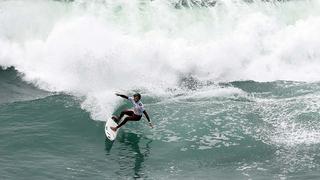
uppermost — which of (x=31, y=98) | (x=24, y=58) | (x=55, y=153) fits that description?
(x=24, y=58)

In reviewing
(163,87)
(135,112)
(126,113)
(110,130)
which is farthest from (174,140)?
(163,87)

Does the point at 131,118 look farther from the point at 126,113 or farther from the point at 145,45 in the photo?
the point at 145,45

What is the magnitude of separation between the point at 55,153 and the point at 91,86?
19.7 feet

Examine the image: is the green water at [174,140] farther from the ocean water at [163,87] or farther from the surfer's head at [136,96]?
the surfer's head at [136,96]

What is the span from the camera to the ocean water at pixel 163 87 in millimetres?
16094

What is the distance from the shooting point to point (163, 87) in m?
22.9

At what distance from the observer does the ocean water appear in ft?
52.8

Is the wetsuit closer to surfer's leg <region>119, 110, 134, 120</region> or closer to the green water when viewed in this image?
surfer's leg <region>119, 110, 134, 120</region>

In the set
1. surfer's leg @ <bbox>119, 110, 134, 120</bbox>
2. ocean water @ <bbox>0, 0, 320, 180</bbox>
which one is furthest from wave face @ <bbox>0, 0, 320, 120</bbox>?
surfer's leg @ <bbox>119, 110, 134, 120</bbox>

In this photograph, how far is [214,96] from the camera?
2170 cm

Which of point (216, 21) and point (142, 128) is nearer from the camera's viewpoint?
point (142, 128)

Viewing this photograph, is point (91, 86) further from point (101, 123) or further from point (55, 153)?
point (55, 153)

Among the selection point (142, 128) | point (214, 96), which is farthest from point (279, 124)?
point (142, 128)

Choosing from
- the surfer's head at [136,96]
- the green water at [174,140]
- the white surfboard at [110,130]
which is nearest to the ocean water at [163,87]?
the green water at [174,140]
